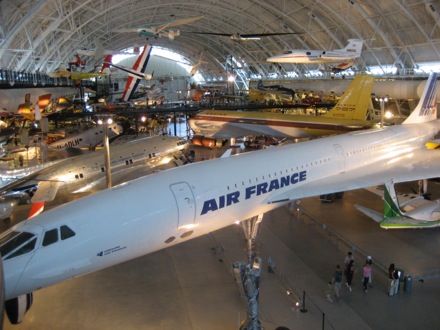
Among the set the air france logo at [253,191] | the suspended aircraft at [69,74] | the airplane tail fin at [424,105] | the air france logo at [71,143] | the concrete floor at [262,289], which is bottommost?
the concrete floor at [262,289]

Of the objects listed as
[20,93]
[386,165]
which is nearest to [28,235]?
[386,165]

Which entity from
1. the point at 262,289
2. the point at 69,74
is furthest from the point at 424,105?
the point at 69,74

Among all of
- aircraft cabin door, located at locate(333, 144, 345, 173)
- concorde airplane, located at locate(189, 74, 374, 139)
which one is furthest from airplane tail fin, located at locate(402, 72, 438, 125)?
aircraft cabin door, located at locate(333, 144, 345, 173)

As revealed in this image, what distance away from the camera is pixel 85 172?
1873 cm

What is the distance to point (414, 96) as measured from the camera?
→ 33531 millimetres

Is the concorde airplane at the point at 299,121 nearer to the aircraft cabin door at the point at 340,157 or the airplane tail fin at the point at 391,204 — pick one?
Result: the aircraft cabin door at the point at 340,157

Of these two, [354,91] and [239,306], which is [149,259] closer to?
[239,306]

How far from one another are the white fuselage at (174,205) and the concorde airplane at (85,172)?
7397 mm

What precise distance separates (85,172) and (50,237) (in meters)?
10.9

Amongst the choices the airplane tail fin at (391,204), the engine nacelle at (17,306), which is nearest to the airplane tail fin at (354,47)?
the airplane tail fin at (391,204)

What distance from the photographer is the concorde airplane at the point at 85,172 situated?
55.5 ft

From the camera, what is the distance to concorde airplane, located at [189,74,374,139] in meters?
→ 29.8

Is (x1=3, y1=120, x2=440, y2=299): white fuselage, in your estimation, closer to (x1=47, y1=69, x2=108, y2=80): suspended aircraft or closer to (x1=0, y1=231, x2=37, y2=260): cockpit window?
(x1=0, y1=231, x2=37, y2=260): cockpit window

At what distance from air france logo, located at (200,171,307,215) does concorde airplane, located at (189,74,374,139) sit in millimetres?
17445
